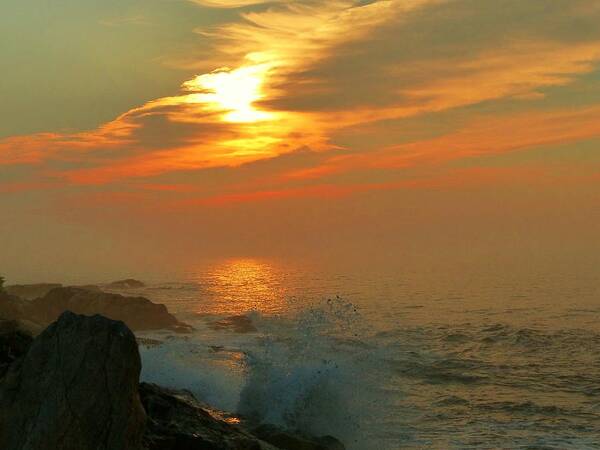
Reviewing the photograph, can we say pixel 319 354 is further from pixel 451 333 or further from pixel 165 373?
pixel 451 333

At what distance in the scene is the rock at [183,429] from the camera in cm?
962

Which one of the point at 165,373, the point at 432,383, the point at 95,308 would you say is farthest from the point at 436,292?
the point at 165,373

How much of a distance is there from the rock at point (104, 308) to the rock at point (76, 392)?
32.7 meters

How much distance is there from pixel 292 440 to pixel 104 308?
29913 millimetres

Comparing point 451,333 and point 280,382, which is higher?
point 280,382

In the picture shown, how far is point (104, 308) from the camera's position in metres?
40.8

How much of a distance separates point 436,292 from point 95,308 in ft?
177

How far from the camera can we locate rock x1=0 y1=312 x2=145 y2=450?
7.63 m

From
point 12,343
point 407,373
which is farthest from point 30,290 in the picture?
point 12,343

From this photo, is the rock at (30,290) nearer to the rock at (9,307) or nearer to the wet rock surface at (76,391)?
the rock at (9,307)

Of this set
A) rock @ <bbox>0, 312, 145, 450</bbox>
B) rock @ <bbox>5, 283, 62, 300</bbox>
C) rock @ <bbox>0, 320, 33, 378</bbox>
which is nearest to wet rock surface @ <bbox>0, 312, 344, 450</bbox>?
rock @ <bbox>0, 312, 145, 450</bbox>

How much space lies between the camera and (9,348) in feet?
33.8

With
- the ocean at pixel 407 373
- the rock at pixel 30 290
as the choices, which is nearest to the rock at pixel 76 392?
the ocean at pixel 407 373

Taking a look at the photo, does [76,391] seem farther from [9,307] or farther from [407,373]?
[9,307]
